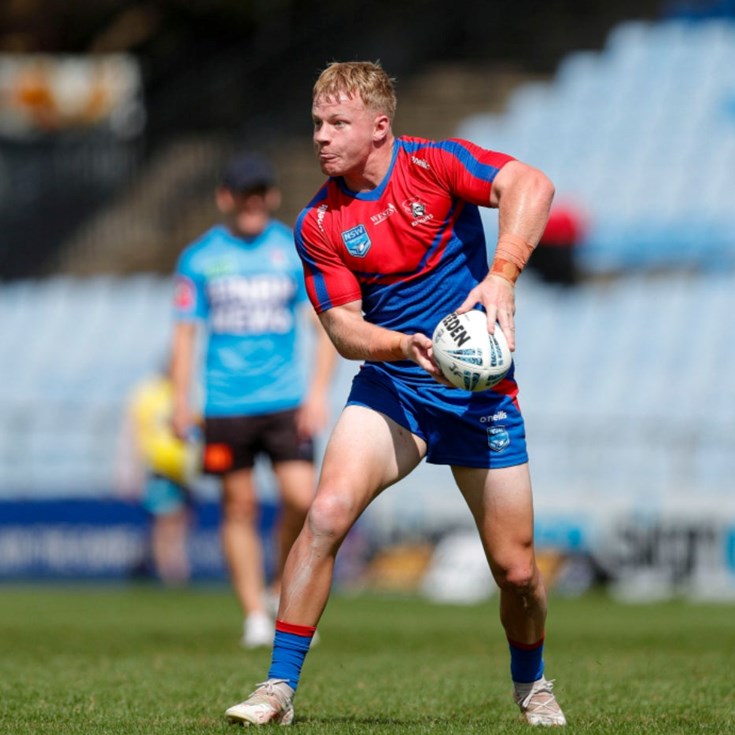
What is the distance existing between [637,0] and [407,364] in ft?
67.8

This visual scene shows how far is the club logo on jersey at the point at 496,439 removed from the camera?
229 inches

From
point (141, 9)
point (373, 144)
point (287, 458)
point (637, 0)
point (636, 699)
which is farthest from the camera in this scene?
point (141, 9)

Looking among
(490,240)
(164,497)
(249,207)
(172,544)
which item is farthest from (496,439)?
(490,240)

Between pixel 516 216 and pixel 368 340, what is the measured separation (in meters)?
0.67

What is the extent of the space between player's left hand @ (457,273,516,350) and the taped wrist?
5 cm

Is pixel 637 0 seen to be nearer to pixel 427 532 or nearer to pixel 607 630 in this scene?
pixel 427 532

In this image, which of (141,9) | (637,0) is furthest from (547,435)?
(141,9)

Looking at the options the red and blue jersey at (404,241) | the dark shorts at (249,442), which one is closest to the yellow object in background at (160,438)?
the dark shorts at (249,442)

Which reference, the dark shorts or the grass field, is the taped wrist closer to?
the grass field

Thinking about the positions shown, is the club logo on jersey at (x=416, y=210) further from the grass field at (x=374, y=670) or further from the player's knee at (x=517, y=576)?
the grass field at (x=374, y=670)

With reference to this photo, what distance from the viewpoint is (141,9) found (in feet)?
112

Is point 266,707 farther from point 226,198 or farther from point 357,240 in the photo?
point 226,198

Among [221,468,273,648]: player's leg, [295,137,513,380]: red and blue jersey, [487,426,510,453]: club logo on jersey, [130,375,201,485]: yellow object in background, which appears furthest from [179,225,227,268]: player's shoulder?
[130,375,201,485]: yellow object in background

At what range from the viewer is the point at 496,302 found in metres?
5.35
